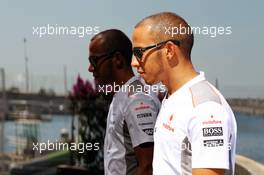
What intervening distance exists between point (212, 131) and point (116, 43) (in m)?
Answer: 0.94

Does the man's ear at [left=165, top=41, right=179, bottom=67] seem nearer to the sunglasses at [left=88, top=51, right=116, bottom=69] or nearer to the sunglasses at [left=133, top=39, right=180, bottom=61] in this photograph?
the sunglasses at [left=133, top=39, right=180, bottom=61]

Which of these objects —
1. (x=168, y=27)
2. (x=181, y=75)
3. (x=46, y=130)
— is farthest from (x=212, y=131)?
(x=46, y=130)

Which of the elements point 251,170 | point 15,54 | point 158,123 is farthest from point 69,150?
point 158,123

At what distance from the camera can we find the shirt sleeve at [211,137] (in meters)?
1.21

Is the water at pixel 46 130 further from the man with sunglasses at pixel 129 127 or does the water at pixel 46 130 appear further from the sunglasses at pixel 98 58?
the man with sunglasses at pixel 129 127

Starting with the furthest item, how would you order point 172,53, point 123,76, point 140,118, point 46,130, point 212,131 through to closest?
point 46,130 < point 123,76 < point 140,118 < point 172,53 < point 212,131

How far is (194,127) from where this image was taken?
124 cm

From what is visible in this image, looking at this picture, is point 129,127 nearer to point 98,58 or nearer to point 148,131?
point 148,131

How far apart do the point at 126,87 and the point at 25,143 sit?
2139mm

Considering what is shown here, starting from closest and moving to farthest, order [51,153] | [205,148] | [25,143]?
[205,148]
[51,153]
[25,143]

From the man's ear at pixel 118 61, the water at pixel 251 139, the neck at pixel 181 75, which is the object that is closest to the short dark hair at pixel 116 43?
the man's ear at pixel 118 61

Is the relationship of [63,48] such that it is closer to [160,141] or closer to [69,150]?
[69,150]

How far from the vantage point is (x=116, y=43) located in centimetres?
206

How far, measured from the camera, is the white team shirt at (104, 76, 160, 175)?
1826 mm
